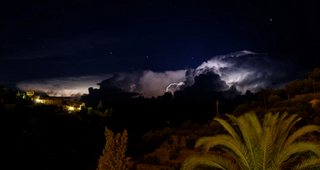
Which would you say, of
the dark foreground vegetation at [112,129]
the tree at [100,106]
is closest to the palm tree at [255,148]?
the dark foreground vegetation at [112,129]

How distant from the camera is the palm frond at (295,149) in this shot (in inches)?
274

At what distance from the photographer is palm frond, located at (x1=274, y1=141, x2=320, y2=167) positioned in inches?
274

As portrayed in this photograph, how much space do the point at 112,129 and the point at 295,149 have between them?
2855 cm

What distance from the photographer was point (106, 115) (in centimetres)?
5569

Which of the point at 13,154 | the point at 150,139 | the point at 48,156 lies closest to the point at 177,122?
the point at 150,139

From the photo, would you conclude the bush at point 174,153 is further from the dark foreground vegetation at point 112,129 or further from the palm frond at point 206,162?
the palm frond at point 206,162

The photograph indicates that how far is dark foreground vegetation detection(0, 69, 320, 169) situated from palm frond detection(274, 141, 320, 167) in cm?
1006

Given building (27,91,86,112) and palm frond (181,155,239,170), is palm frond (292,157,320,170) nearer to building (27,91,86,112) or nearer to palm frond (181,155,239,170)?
palm frond (181,155,239,170)

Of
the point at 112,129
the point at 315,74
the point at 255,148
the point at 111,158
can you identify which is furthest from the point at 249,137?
the point at 315,74

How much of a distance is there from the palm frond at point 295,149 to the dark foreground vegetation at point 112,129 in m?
10.1

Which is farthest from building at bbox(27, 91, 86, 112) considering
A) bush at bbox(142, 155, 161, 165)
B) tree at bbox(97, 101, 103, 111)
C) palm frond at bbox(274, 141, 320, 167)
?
palm frond at bbox(274, 141, 320, 167)

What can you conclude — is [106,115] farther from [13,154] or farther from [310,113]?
→ [310,113]

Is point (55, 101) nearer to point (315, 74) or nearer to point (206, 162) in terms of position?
point (206, 162)

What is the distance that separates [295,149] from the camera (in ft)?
23.8
